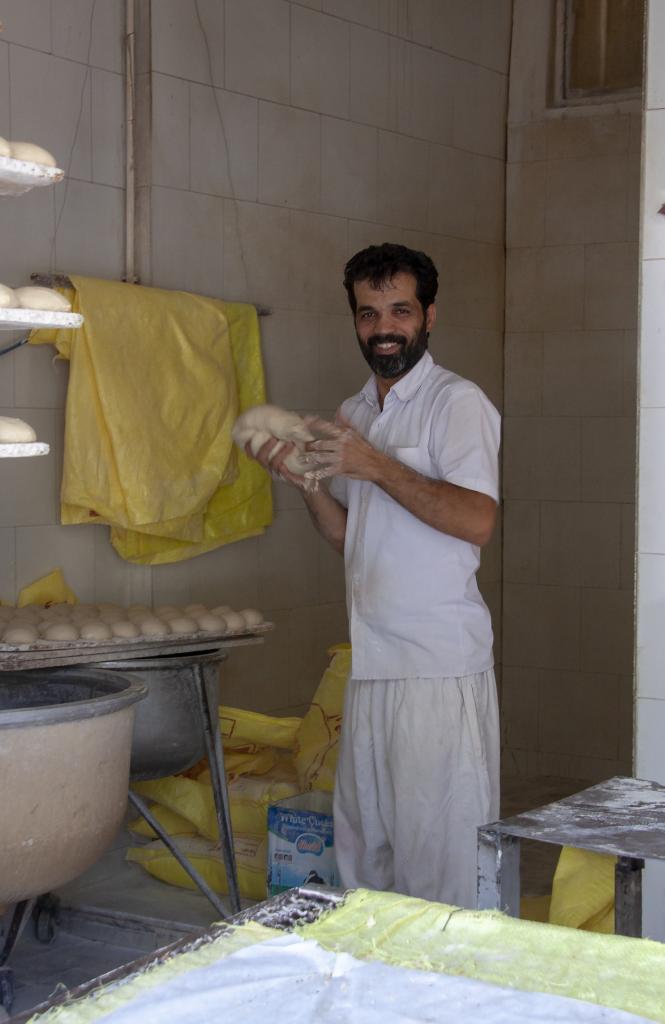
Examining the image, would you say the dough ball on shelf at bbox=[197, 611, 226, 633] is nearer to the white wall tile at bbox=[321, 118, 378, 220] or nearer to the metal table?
the metal table

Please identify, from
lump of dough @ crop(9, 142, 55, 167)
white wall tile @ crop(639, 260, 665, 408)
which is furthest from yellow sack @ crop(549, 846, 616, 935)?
lump of dough @ crop(9, 142, 55, 167)

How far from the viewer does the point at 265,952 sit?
1.44 m

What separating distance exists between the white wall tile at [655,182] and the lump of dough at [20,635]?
1.67 meters

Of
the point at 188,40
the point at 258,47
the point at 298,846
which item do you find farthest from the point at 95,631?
the point at 258,47

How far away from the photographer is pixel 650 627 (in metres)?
2.78

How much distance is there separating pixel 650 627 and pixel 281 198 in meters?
2.28

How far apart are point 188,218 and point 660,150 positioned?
1.80 m

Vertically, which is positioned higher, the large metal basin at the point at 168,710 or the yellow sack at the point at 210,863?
the large metal basin at the point at 168,710

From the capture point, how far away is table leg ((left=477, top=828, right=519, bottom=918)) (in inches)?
77.3

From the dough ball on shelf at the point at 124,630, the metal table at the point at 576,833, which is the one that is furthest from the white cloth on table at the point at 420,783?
the dough ball on shelf at the point at 124,630

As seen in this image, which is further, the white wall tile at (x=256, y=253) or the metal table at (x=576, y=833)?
the white wall tile at (x=256, y=253)

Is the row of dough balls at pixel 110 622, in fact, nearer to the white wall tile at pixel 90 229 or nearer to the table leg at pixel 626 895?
the white wall tile at pixel 90 229

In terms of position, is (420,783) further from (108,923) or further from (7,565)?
(7,565)

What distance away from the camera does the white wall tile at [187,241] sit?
13.2ft
